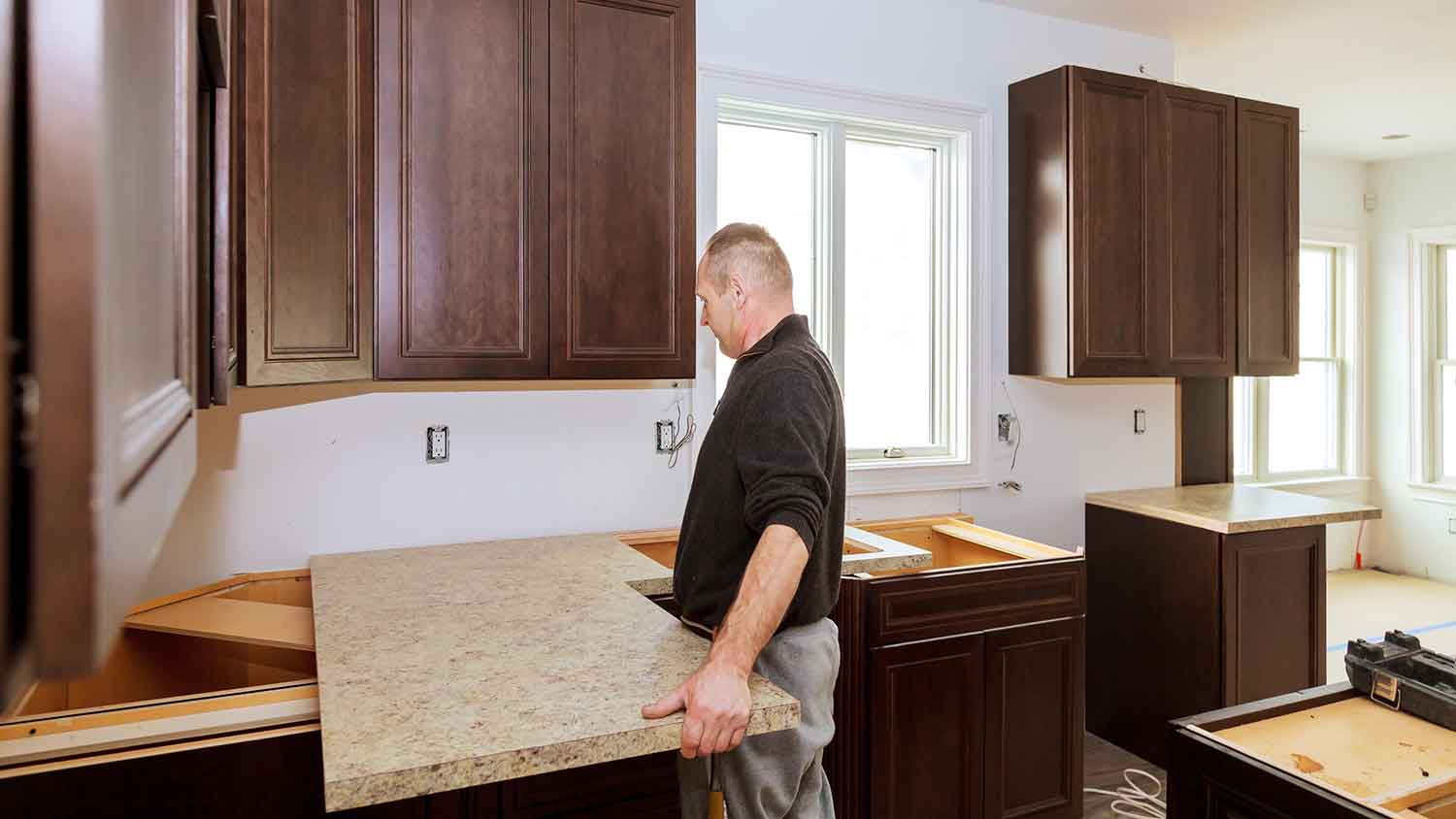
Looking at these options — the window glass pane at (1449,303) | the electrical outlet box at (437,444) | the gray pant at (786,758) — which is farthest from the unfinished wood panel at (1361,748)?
the window glass pane at (1449,303)

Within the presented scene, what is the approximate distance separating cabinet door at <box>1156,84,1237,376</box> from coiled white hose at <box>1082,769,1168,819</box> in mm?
1462

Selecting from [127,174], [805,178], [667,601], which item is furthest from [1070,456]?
[127,174]

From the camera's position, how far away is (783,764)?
1.70m

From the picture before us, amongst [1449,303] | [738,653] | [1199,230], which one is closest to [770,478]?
[738,653]

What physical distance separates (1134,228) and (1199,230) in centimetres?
33

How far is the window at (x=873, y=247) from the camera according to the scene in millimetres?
3201

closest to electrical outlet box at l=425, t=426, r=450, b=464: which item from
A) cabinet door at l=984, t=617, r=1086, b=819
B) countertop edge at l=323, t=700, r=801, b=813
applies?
countertop edge at l=323, t=700, r=801, b=813

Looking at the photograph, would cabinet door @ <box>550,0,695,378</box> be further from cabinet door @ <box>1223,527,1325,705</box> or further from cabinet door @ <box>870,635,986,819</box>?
cabinet door @ <box>1223,527,1325,705</box>

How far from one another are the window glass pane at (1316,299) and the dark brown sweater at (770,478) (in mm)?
5673

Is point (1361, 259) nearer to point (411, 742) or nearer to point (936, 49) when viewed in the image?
point (936, 49)

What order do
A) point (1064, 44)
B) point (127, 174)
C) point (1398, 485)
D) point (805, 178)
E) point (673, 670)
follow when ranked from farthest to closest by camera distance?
Answer: point (1398, 485) < point (1064, 44) < point (805, 178) < point (673, 670) < point (127, 174)

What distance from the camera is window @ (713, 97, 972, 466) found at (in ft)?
10.5

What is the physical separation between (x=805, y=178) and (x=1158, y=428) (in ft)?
6.31

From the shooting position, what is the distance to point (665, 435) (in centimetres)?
298
